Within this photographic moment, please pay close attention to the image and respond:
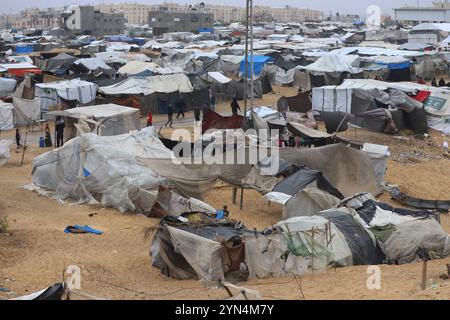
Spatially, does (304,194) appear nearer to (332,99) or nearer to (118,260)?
(118,260)

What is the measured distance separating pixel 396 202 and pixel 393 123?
7.20 metres

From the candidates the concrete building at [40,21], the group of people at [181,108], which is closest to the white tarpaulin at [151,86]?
the group of people at [181,108]

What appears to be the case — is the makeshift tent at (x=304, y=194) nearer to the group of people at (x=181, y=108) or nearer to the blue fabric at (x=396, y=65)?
the group of people at (x=181, y=108)

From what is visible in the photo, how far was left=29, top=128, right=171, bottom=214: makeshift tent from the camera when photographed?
14547mm

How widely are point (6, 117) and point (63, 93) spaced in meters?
2.28

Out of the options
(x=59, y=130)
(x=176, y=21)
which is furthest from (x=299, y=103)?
(x=176, y=21)

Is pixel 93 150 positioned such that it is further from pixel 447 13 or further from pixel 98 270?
pixel 447 13

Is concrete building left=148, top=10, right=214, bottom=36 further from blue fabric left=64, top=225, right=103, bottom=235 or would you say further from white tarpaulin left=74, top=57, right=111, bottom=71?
blue fabric left=64, top=225, right=103, bottom=235

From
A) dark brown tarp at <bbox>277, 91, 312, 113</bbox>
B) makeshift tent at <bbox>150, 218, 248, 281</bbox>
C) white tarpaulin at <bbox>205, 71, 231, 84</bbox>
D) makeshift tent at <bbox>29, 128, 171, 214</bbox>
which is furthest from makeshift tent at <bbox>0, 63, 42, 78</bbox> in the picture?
makeshift tent at <bbox>150, 218, 248, 281</bbox>

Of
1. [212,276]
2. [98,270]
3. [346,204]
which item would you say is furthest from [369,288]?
[98,270]

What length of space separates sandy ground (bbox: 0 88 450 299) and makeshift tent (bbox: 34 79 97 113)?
7.68 m

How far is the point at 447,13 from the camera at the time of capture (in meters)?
85.3

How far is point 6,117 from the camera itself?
23797 mm

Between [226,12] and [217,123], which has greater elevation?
[226,12]
